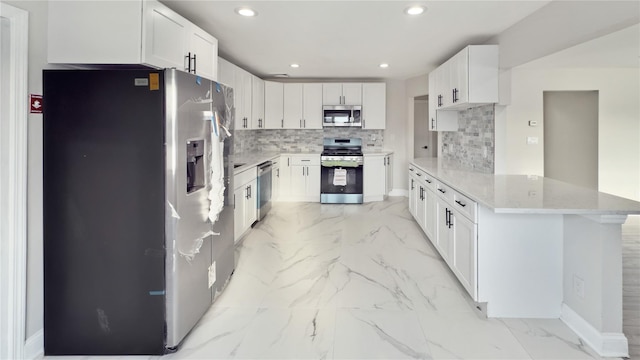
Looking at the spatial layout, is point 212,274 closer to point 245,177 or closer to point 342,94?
point 245,177

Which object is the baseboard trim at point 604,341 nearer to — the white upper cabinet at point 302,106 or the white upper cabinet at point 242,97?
the white upper cabinet at point 242,97

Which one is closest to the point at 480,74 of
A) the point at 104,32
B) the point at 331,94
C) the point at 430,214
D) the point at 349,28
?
the point at 349,28

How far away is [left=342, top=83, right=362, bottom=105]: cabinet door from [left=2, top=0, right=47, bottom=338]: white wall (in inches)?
199

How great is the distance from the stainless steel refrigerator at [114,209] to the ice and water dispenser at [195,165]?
105 mm

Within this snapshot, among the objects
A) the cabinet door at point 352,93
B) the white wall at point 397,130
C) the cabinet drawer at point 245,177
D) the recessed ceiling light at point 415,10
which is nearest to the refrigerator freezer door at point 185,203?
the cabinet drawer at point 245,177

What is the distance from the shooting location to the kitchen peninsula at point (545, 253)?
2.01 metres

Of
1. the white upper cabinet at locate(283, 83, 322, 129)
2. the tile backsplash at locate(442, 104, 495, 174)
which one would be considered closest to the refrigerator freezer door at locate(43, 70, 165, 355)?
the tile backsplash at locate(442, 104, 495, 174)

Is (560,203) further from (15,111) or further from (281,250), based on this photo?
(15,111)

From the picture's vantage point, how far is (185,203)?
2059mm

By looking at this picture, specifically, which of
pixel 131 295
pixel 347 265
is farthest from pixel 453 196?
pixel 131 295

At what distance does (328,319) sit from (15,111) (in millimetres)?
2125

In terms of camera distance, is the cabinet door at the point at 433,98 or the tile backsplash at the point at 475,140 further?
the cabinet door at the point at 433,98

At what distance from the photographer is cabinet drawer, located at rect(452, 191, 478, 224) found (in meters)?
2.43

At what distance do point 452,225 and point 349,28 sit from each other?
2.10m
